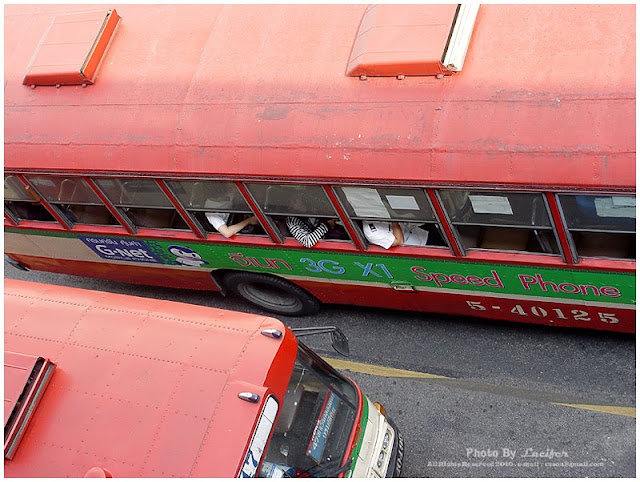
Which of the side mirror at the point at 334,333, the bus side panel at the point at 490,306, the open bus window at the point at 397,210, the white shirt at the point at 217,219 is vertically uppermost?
the open bus window at the point at 397,210

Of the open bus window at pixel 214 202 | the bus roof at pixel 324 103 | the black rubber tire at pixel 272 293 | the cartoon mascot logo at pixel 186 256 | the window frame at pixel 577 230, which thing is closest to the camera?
the window frame at pixel 577 230

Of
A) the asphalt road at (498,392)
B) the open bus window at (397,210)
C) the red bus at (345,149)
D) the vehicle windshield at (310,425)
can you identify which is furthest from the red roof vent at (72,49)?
the asphalt road at (498,392)

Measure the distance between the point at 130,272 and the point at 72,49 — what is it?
8.36 feet

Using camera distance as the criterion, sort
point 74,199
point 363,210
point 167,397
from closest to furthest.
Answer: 1. point 167,397
2. point 363,210
3. point 74,199

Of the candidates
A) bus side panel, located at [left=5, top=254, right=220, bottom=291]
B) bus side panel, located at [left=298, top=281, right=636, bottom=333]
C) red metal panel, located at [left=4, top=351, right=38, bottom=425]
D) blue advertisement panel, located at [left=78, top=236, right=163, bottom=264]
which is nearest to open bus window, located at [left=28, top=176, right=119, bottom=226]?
blue advertisement panel, located at [left=78, top=236, right=163, bottom=264]

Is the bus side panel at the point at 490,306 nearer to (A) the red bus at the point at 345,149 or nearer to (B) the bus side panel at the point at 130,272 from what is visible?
(A) the red bus at the point at 345,149

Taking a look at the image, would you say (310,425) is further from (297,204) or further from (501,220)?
(501,220)

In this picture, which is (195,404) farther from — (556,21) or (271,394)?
(556,21)

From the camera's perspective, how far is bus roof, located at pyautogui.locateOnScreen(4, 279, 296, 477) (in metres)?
4.97

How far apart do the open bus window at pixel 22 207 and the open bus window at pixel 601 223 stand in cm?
542

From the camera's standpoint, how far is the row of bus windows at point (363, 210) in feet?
20.0

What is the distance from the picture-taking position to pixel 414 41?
650cm

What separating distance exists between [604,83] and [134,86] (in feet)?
13.7

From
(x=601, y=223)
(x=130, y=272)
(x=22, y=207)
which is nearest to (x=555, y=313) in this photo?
(x=601, y=223)
